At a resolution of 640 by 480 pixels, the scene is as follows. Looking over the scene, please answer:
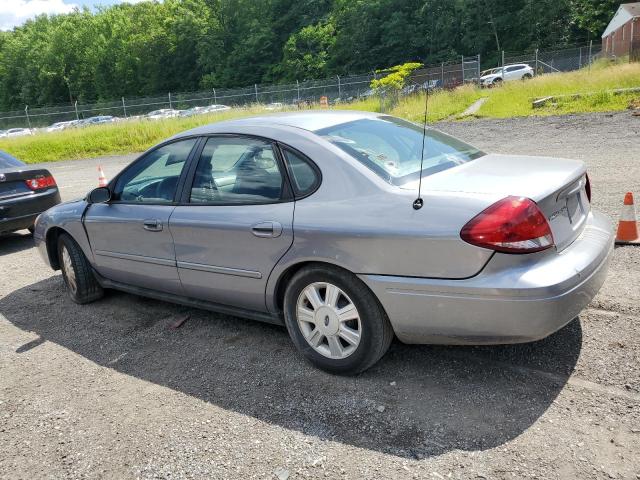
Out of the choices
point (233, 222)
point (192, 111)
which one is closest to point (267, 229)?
point (233, 222)

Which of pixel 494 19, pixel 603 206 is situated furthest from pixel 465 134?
pixel 494 19

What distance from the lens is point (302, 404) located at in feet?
10.3

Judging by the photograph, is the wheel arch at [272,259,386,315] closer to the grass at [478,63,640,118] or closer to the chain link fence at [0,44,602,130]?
the grass at [478,63,640,118]

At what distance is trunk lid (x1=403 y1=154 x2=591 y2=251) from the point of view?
2.91m

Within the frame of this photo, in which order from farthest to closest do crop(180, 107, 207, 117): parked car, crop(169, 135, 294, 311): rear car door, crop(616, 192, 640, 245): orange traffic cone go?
crop(180, 107, 207, 117): parked car → crop(616, 192, 640, 245): orange traffic cone → crop(169, 135, 294, 311): rear car door

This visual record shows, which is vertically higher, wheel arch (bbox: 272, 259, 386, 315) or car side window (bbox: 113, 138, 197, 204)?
car side window (bbox: 113, 138, 197, 204)

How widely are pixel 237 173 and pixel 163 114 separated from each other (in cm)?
2794

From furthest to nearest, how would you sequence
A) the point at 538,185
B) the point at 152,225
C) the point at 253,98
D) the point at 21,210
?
the point at 253,98, the point at 21,210, the point at 152,225, the point at 538,185

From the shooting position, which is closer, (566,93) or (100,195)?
(100,195)

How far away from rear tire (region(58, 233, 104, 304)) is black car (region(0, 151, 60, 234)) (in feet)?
9.38

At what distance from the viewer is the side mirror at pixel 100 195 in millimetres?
4477

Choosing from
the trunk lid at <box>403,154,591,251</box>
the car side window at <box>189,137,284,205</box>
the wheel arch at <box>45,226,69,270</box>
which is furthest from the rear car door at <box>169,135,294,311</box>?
the wheel arch at <box>45,226,69,270</box>

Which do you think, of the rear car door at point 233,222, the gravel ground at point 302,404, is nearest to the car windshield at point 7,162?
the gravel ground at point 302,404

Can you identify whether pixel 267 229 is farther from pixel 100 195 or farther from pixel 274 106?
pixel 274 106
